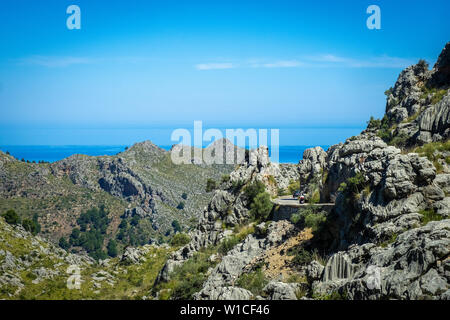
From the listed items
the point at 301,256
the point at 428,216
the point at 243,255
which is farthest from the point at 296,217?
the point at 428,216

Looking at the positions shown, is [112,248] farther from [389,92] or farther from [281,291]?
[281,291]

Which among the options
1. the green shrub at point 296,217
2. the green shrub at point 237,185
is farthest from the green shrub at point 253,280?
the green shrub at point 237,185

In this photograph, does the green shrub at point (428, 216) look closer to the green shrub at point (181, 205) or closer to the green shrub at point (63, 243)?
the green shrub at point (63, 243)

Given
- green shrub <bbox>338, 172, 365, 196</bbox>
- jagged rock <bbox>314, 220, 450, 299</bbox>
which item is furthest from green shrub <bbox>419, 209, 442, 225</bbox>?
green shrub <bbox>338, 172, 365, 196</bbox>

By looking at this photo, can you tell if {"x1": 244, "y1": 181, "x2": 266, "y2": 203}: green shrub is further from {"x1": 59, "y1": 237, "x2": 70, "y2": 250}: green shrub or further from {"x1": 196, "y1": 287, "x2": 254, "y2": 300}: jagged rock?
{"x1": 59, "y1": 237, "x2": 70, "y2": 250}: green shrub

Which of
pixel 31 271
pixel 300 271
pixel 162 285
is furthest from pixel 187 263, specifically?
pixel 31 271

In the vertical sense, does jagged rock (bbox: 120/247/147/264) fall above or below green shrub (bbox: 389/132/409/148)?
below

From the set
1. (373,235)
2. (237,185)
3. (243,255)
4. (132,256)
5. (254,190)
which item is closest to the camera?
(373,235)

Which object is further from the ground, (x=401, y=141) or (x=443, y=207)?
(x=401, y=141)

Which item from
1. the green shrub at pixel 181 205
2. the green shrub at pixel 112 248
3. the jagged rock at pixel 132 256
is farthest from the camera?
the green shrub at pixel 181 205

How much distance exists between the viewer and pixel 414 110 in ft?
148

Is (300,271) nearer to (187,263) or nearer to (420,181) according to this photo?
(420,181)

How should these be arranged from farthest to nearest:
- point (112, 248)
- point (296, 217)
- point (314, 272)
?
point (112, 248) → point (296, 217) → point (314, 272)
